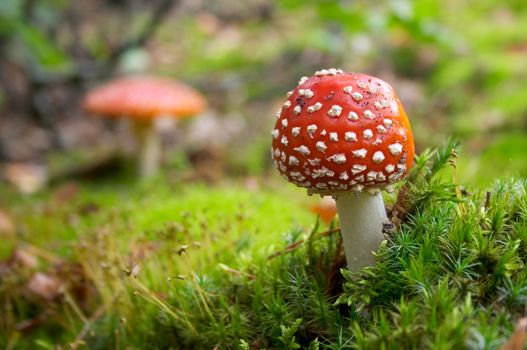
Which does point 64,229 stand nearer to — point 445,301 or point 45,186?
point 45,186

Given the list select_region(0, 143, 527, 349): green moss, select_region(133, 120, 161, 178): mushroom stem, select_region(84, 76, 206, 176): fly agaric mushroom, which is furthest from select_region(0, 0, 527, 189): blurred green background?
select_region(0, 143, 527, 349): green moss

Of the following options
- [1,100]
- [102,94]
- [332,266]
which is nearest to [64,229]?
[102,94]

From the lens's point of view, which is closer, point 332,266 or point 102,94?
point 332,266

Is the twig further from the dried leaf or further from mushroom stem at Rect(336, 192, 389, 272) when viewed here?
the dried leaf

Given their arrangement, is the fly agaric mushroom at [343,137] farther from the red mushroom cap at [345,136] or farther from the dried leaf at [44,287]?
the dried leaf at [44,287]

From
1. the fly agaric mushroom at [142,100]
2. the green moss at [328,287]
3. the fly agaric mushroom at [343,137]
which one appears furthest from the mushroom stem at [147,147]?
the fly agaric mushroom at [343,137]

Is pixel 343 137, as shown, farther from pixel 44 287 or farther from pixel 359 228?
pixel 44 287
